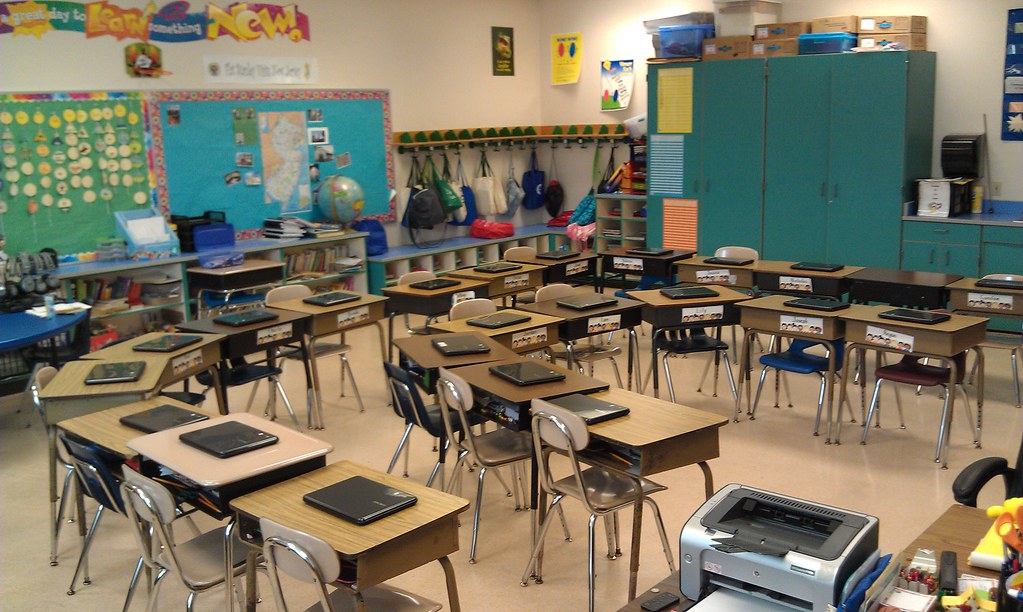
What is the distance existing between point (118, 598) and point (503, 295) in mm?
3768

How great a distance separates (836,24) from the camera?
8.41m

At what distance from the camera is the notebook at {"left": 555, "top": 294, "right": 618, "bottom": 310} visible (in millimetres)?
5730

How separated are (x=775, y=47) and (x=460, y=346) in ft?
18.2

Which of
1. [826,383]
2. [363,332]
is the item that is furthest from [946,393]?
[363,332]

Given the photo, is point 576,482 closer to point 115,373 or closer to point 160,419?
point 160,419

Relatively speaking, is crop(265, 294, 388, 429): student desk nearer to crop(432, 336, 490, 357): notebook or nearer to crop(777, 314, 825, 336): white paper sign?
crop(432, 336, 490, 357): notebook

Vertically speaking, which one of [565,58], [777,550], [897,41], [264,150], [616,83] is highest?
[565,58]

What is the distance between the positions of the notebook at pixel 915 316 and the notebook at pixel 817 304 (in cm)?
25

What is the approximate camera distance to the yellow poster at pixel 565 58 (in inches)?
434

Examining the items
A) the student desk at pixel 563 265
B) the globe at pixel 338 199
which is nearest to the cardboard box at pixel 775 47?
the student desk at pixel 563 265

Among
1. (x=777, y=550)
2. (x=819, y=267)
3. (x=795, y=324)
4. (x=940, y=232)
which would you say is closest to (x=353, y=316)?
(x=795, y=324)

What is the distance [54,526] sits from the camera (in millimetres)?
4348

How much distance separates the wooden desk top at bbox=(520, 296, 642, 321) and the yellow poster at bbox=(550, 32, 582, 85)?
5880 mm

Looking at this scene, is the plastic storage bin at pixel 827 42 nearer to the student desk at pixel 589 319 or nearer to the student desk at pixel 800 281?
the student desk at pixel 800 281
